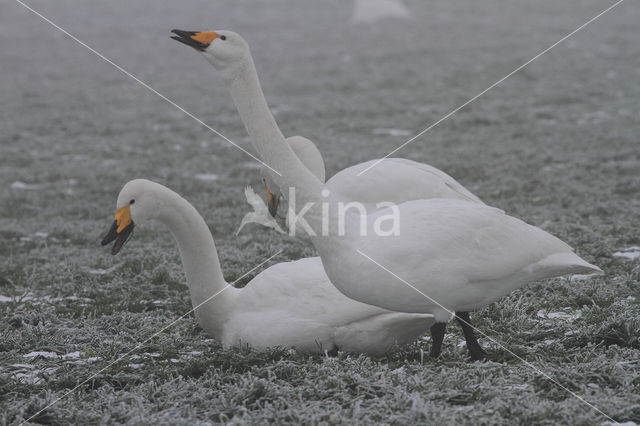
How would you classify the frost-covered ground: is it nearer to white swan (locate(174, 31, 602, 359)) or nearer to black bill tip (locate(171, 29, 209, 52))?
white swan (locate(174, 31, 602, 359))

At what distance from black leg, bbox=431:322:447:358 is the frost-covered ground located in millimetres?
107

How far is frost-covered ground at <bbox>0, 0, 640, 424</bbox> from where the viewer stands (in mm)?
3979

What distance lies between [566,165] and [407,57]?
12.5 m

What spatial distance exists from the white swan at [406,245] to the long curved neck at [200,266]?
3.38ft

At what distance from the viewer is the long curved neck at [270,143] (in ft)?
13.7

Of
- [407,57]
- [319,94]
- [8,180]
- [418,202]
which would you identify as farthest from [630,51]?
[418,202]

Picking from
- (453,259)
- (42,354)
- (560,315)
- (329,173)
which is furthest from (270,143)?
(329,173)

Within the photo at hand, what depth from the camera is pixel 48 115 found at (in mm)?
15906

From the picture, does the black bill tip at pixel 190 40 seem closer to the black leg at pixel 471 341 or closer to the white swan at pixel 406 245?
the white swan at pixel 406 245

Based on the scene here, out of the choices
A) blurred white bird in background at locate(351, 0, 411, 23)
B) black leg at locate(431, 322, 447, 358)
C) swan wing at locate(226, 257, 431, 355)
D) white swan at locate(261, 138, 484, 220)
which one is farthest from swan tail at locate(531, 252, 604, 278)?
blurred white bird in background at locate(351, 0, 411, 23)

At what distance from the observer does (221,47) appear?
4.04 m

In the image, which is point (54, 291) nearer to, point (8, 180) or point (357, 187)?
point (357, 187)

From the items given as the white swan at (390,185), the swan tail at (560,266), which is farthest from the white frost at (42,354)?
the swan tail at (560,266)

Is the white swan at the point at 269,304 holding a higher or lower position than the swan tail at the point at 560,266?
lower
